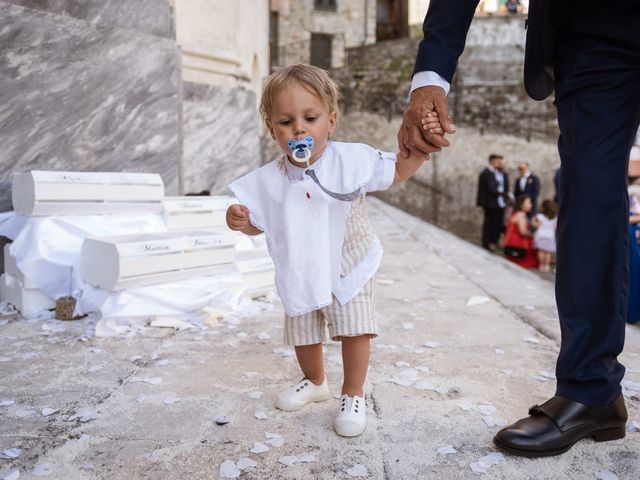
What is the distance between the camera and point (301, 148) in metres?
1.67

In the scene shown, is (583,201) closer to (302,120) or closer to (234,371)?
(302,120)

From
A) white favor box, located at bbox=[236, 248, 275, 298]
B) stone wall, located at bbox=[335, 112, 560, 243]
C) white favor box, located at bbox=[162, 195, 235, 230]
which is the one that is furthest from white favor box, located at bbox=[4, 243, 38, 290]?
stone wall, located at bbox=[335, 112, 560, 243]

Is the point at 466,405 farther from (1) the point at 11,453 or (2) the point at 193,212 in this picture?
(2) the point at 193,212

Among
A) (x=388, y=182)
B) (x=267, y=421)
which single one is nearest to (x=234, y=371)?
(x=267, y=421)

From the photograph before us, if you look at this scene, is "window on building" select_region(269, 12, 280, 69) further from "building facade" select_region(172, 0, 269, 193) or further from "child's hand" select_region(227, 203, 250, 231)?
"child's hand" select_region(227, 203, 250, 231)

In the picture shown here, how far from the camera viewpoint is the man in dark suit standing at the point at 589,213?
1.58 m

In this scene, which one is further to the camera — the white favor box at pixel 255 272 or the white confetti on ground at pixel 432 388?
the white favor box at pixel 255 272

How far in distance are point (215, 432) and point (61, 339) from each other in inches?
48.5

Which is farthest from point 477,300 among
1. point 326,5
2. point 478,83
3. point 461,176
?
point 326,5

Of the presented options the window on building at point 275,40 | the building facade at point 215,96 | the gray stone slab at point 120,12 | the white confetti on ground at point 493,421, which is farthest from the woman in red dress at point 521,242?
the window on building at point 275,40

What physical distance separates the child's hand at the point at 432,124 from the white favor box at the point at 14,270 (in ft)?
7.48

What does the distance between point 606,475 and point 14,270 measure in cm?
284

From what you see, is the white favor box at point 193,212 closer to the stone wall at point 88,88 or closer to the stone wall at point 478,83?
the stone wall at point 88,88

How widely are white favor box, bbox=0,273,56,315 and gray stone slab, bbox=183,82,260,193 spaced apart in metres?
2.18
